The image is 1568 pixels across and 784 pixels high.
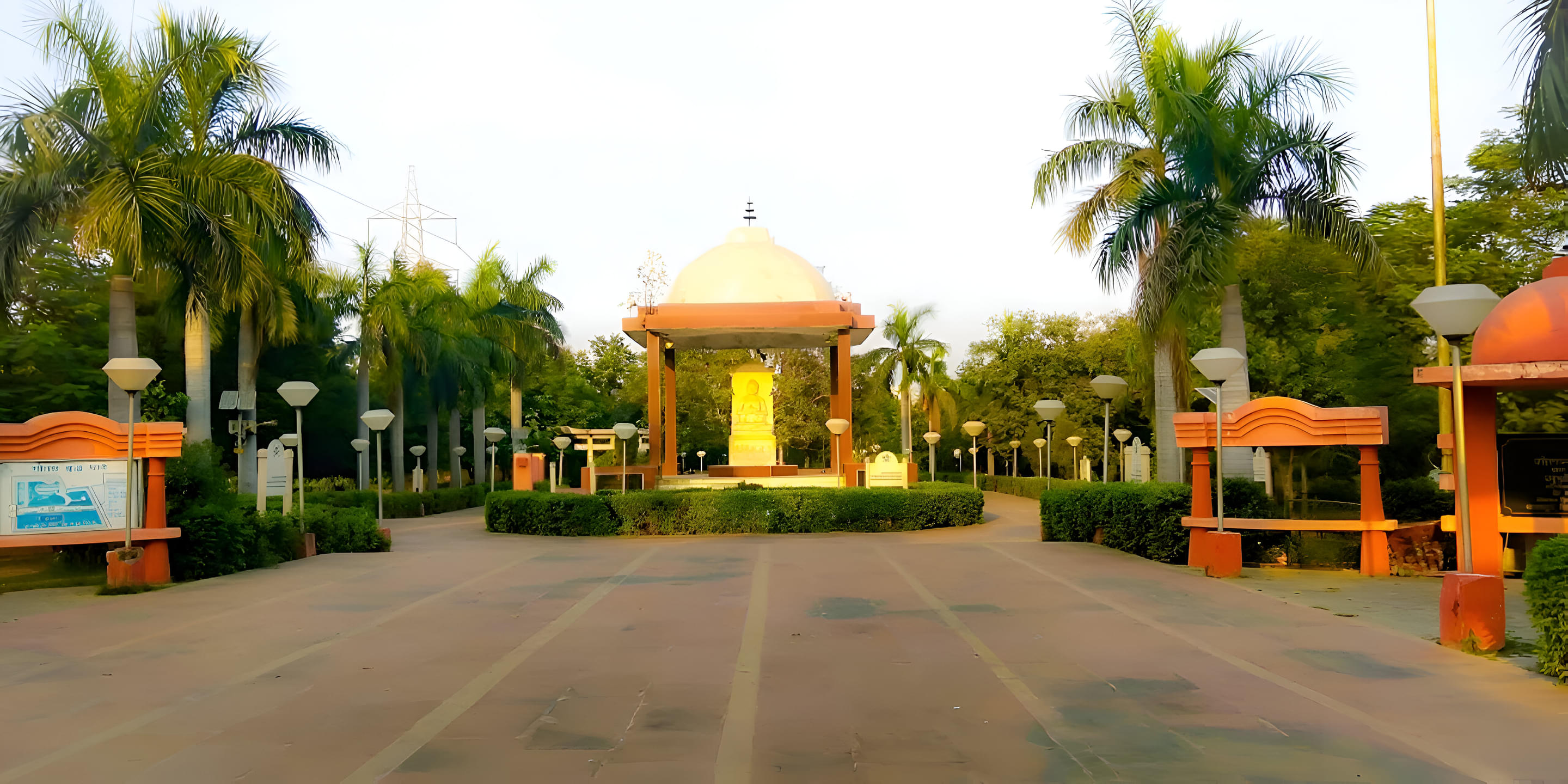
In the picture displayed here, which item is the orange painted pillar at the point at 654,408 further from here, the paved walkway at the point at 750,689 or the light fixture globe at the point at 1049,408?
the paved walkway at the point at 750,689

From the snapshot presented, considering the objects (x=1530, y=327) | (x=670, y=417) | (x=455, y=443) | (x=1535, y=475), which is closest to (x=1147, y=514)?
(x=1535, y=475)

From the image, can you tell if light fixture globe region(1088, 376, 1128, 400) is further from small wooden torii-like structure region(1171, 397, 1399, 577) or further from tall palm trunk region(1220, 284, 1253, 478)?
small wooden torii-like structure region(1171, 397, 1399, 577)

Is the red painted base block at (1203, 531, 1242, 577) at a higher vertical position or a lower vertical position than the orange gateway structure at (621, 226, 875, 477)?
lower

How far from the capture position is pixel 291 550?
18.3 m

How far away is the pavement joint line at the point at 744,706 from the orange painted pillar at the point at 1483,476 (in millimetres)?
9057

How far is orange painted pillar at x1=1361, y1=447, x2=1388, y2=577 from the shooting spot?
48.8 ft

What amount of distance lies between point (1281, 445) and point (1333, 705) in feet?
28.5

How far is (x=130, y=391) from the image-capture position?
48.1 ft

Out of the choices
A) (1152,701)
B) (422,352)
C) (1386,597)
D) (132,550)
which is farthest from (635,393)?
(1152,701)

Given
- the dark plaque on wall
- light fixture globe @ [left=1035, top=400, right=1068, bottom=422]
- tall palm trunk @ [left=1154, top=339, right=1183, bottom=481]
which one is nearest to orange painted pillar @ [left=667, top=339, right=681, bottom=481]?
light fixture globe @ [left=1035, top=400, right=1068, bottom=422]

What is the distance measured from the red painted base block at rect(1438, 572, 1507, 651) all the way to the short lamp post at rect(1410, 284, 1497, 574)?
38 cm

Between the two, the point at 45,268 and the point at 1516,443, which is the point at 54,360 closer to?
the point at 45,268

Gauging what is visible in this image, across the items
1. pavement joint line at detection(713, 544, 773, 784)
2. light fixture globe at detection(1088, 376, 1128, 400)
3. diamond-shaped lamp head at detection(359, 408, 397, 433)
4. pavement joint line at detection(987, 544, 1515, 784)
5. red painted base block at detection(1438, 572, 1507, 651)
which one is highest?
light fixture globe at detection(1088, 376, 1128, 400)

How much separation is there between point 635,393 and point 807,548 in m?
38.4
